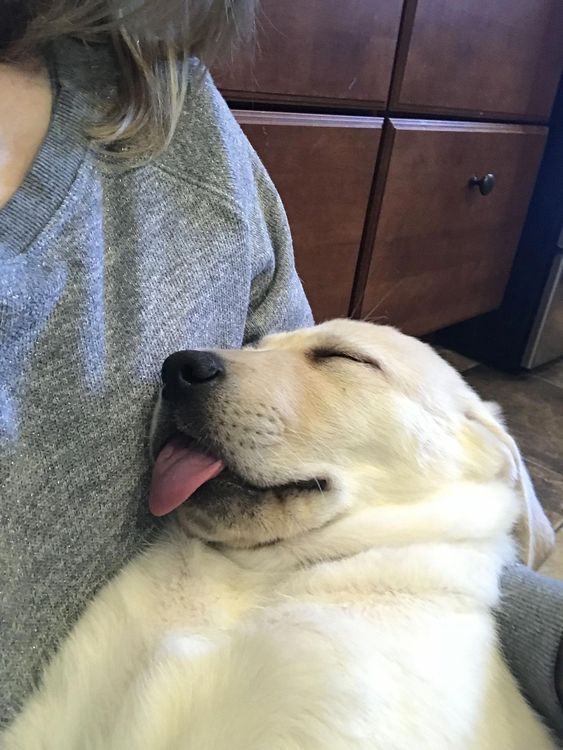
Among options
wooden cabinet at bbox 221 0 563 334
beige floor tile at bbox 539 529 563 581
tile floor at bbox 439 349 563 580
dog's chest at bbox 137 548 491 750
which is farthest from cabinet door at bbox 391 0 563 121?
dog's chest at bbox 137 548 491 750

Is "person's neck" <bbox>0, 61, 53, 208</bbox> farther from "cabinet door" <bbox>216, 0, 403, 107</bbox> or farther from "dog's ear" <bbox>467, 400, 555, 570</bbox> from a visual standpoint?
"dog's ear" <bbox>467, 400, 555, 570</bbox>

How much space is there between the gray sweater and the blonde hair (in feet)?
0.07

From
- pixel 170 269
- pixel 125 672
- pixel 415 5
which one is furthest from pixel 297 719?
pixel 415 5

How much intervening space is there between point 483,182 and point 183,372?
4.38ft

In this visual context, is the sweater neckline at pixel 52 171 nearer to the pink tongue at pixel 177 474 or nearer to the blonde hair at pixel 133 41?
the blonde hair at pixel 133 41

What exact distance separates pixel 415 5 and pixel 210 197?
0.87 meters

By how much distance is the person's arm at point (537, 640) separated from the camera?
2.39 feet

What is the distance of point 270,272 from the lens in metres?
0.97

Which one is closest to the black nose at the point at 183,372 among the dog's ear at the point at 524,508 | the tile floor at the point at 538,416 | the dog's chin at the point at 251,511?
the dog's chin at the point at 251,511

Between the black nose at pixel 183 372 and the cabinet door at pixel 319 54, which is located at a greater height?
the cabinet door at pixel 319 54

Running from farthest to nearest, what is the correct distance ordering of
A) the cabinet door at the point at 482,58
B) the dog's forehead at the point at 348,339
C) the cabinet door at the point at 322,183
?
1. the cabinet door at the point at 482,58
2. the cabinet door at the point at 322,183
3. the dog's forehead at the point at 348,339

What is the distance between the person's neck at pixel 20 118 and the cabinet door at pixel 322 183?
484 mm

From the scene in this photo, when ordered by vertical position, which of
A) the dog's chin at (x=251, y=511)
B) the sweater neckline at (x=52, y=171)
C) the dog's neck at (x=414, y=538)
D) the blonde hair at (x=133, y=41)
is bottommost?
the dog's neck at (x=414, y=538)

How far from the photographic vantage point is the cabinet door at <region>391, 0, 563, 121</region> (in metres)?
1.51
